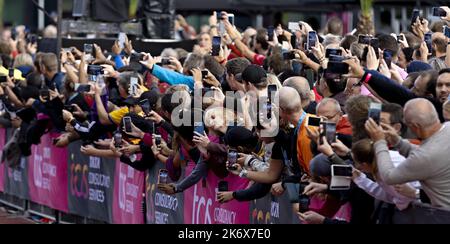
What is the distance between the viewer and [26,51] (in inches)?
870

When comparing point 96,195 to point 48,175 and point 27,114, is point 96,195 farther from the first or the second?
point 27,114

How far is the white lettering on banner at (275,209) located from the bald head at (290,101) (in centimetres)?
88

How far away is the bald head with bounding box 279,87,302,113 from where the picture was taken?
1105 cm

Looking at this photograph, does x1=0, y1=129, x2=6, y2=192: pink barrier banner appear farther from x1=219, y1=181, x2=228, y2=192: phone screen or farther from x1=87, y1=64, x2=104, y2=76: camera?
x1=219, y1=181, x2=228, y2=192: phone screen

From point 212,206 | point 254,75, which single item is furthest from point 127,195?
point 254,75

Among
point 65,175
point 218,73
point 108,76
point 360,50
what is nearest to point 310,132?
point 360,50

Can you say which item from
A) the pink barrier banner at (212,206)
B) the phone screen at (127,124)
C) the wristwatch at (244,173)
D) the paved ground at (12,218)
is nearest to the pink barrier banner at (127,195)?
the phone screen at (127,124)

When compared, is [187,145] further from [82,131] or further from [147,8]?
[147,8]

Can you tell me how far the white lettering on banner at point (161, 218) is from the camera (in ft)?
47.0

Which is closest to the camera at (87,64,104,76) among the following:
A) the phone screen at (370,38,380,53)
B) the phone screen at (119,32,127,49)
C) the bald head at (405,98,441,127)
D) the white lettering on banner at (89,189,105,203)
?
the white lettering on banner at (89,189,105,203)

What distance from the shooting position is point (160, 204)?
571 inches

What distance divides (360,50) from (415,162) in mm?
3331

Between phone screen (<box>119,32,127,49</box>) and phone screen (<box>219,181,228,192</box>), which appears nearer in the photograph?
phone screen (<box>219,181,228,192</box>)

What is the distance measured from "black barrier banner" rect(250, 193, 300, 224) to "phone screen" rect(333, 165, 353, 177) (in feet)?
4.09
